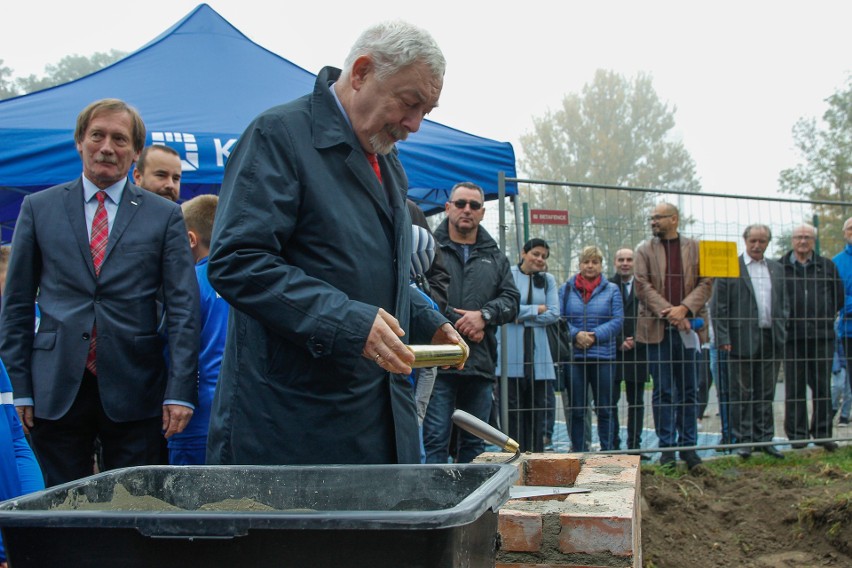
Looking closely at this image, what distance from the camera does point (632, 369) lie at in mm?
6207

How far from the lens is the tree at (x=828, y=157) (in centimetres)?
2889

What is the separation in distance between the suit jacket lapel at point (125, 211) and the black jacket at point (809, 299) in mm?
5269

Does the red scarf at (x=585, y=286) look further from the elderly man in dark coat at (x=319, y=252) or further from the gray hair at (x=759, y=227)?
the elderly man in dark coat at (x=319, y=252)

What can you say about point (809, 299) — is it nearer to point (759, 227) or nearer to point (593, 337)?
point (759, 227)

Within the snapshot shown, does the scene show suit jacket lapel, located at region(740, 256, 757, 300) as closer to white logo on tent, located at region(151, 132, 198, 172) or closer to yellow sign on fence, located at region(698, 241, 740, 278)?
yellow sign on fence, located at region(698, 241, 740, 278)

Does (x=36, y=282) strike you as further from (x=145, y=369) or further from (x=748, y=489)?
(x=748, y=489)

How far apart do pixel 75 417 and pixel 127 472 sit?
4.82 ft

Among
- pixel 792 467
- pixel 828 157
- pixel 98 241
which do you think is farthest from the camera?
pixel 828 157

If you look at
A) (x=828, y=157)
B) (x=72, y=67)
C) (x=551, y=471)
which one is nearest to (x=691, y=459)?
(x=551, y=471)

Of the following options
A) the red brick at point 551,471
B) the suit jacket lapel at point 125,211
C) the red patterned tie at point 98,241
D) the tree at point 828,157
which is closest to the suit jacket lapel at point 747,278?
the red brick at point 551,471

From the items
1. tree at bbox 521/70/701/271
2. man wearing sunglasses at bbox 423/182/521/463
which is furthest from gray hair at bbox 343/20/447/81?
tree at bbox 521/70/701/271

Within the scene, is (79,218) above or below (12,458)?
above

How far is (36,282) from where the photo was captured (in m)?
3.10

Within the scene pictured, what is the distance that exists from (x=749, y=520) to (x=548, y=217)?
2.40 meters
